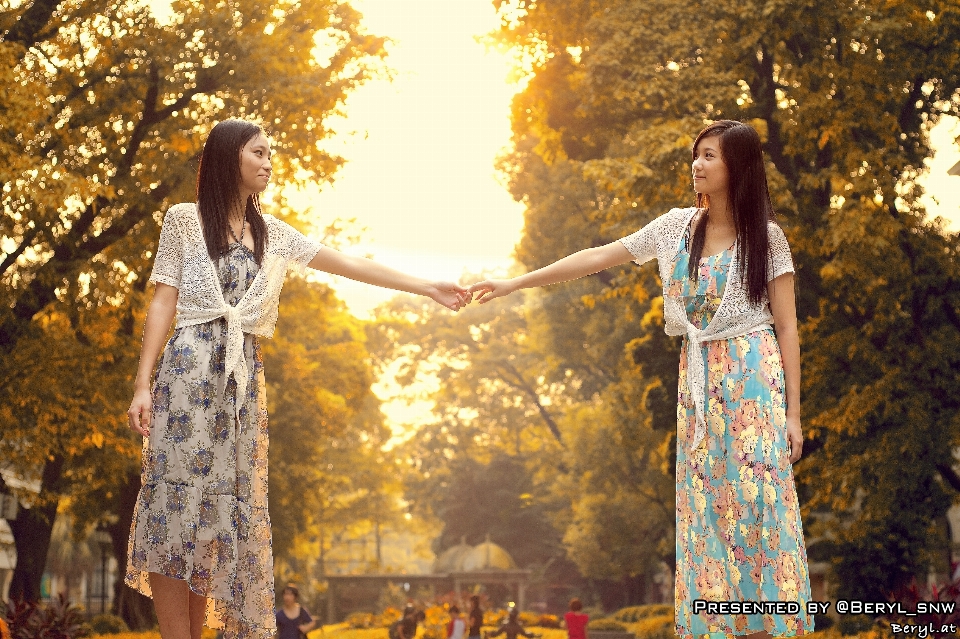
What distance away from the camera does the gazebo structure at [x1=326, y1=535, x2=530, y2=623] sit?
45500 mm

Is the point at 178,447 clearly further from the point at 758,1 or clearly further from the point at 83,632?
the point at 83,632

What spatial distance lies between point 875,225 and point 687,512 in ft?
37.2

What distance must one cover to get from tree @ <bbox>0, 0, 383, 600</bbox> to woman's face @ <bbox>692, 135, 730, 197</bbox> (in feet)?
40.5

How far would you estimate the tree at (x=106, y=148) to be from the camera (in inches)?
642

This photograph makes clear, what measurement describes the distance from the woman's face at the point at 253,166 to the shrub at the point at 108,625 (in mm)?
21340

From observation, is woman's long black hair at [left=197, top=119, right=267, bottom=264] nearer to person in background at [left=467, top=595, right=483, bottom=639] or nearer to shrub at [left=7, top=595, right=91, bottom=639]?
person in background at [left=467, top=595, right=483, bottom=639]

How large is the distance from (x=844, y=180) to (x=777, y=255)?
1154cm

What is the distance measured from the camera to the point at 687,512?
4977 millimetres

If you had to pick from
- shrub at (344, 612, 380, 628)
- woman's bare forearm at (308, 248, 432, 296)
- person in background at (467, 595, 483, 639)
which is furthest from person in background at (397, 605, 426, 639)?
shrub at (344, 612, 380, 628)

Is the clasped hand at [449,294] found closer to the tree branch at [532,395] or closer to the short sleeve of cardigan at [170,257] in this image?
the short sleeve of cardigan at [170,257]

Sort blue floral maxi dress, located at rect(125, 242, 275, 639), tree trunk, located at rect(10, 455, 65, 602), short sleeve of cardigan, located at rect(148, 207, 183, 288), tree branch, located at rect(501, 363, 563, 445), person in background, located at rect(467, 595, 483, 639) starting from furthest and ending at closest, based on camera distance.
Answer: tree branch, located at rect(501, 363, 563, 445) < tree trunk, located at rect(10, 455, 65, 602) < person in background, located at rect(467, 595, 483, 639) < short sleeve of cardigan, located at rect(148, 207, 183, 288) < blue floral maxi dress, located at rect(125, 242, 275, 639)

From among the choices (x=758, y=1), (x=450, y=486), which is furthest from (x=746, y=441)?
(x=450, y=486)

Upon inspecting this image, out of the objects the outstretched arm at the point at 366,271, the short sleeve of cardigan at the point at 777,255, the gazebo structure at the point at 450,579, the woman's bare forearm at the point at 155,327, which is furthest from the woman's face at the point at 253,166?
the gazebo structure at the point at 450,579

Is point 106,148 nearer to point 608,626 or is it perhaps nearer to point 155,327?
point 155,327
